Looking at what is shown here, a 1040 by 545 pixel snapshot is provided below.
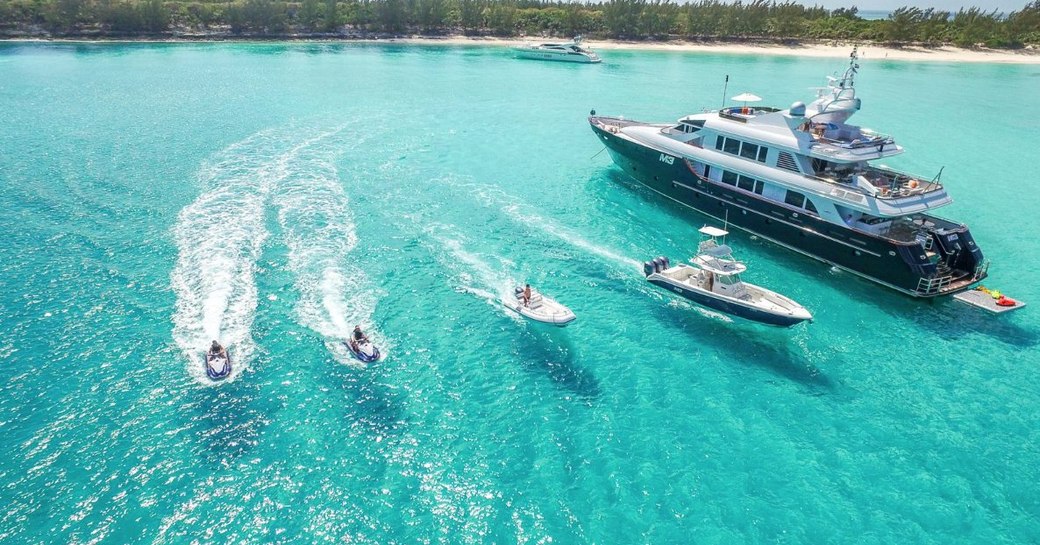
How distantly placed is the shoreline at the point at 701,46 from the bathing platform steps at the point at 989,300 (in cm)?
13279

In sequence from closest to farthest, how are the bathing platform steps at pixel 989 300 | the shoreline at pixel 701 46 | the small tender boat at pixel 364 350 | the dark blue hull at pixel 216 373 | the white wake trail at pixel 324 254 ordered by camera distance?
the dark blue hull at pixel 216 373, the small tender boat at pixel 364 350, the white wake trail at pixel 324 254, the bathing platform steps at pixel 989 300, the shoreline at pixel 701 46

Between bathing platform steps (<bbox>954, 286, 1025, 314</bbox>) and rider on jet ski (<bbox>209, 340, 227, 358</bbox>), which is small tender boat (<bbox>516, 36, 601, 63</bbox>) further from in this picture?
rider on jet ski (<bbox>209, 340, 227, 358</bbox>)

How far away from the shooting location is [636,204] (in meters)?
52.9

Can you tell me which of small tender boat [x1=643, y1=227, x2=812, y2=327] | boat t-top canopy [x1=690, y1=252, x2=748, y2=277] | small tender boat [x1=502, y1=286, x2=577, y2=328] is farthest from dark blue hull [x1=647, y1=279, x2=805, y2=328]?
small tender boat [x1=502, y1=286, x2=577, y2=328]

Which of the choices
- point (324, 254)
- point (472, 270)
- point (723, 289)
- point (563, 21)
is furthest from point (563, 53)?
point (723, 289)

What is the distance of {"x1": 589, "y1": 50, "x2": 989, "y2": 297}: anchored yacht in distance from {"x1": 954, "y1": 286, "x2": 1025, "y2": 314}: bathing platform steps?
0.78 m

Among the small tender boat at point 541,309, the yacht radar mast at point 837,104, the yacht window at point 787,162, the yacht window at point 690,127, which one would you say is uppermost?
the yacht radar mast at point 837,104

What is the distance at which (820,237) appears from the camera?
41406 mm

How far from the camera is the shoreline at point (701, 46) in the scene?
146750mm

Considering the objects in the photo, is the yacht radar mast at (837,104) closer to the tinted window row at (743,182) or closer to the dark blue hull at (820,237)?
the tinted window row at (743,182)

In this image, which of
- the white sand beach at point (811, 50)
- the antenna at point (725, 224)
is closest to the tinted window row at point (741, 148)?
the antenna at point (725, 224)

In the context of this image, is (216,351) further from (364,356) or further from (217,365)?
(364,356)

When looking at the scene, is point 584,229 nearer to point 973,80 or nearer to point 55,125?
point 55,125

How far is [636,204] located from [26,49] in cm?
14095
